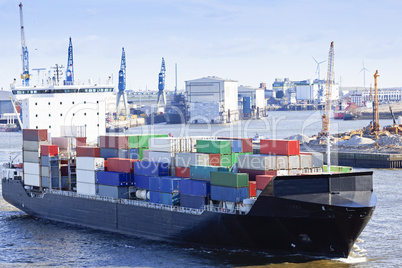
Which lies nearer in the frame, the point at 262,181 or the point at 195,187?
the point at 262,181

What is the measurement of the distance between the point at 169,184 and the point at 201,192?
2.02 m

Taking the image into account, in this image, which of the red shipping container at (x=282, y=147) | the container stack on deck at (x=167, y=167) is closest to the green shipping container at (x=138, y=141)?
the container stack on deck at (x=167, y=167)

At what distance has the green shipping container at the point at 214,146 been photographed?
2847cm

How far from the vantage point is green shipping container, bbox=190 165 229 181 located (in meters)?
27.0

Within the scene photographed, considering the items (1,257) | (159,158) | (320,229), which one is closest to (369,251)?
(320,229)

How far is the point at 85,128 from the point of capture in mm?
40062

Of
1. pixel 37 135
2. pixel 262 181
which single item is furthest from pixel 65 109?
pixel 262 181

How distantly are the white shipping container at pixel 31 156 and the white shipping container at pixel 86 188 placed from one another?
10.9ft

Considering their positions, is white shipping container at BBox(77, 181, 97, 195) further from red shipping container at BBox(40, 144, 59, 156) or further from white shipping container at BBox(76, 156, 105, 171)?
red shipping container at BBox(40, 144, 59, 156)

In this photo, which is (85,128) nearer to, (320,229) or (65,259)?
(65,259)

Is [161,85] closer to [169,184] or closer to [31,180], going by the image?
[31,180]

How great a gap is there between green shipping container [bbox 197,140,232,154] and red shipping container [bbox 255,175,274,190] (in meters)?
3.86

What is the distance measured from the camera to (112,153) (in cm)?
3275

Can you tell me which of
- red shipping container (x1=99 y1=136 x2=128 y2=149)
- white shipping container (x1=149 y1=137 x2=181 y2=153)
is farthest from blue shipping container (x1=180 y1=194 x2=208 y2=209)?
red shipping container (x1=99 y1=136 x2=128 y2=149)
